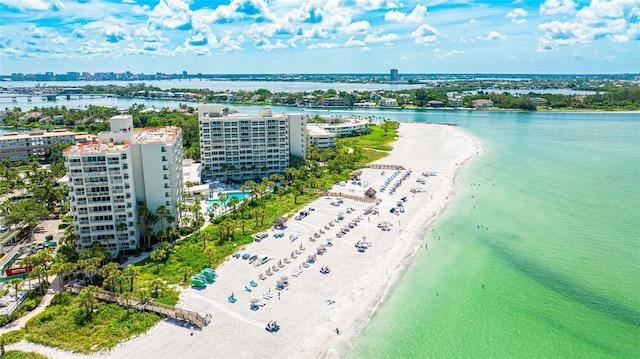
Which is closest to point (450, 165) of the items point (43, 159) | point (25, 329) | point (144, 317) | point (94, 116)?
point (144, 317)

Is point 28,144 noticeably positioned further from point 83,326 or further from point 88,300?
point 83,326

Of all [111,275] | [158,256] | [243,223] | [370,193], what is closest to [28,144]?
[243,223]

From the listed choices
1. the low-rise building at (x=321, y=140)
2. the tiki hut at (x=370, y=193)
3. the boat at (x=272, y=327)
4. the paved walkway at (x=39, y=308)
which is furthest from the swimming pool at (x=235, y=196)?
the low-rise building at (x=321, y=140)

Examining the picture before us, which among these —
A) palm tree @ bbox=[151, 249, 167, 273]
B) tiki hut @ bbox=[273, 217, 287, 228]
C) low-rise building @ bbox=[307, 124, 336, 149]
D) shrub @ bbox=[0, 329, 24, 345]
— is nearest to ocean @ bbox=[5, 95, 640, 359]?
tiki hut @ bbox=[273, 217, 287, 228]

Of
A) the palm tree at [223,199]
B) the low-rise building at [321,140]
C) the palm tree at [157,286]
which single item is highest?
the low-rise building at [321,140]

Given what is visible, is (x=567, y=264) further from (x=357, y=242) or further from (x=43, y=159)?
(x=43, y=159)

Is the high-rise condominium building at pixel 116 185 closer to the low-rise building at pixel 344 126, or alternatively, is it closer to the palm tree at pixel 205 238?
the palm tree at pixel 205 238
